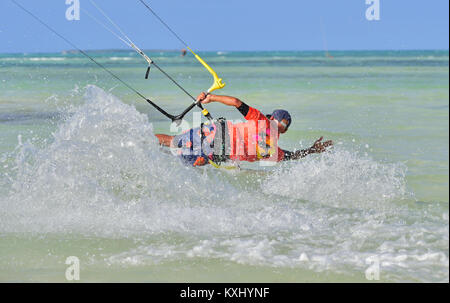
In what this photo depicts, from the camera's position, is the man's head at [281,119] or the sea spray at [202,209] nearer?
the sea spray at [202,209]

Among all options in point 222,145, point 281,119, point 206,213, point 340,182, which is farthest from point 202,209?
point 340,182

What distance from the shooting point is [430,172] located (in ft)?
27.0

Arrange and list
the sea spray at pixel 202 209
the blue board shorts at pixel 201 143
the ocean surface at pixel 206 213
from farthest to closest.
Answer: the blue board shorts at pixel 201 143 < the sea spray at pixel 202 209 < the ocean surface at pixel 206 213

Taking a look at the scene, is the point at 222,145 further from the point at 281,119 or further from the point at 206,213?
the point at 206,213

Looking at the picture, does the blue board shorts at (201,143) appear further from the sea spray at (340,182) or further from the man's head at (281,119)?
the sea spray at (340,182)

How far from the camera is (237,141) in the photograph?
25.1ft

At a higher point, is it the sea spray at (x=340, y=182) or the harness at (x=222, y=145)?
the harness at (x=222, y=145)

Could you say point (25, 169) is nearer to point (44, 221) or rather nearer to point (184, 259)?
Result: point (44, 221)

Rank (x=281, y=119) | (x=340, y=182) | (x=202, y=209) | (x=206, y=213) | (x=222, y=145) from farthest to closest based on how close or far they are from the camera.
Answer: (x=340, y=182)
(x=222, y=145)
(x=281, y=119)
(x=202, y=209)
(x=206, y=213)

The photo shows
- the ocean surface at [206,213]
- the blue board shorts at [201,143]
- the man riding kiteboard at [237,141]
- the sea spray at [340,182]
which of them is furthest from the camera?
the blue board shorts at [201,143]

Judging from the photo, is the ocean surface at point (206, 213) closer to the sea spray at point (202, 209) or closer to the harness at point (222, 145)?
the sea spray at point (202, 209)

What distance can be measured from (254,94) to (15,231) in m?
17.0

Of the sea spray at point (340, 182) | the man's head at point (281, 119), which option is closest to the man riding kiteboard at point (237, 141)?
the man's head at point (281, 119)

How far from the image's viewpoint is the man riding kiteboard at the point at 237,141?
296 inches
